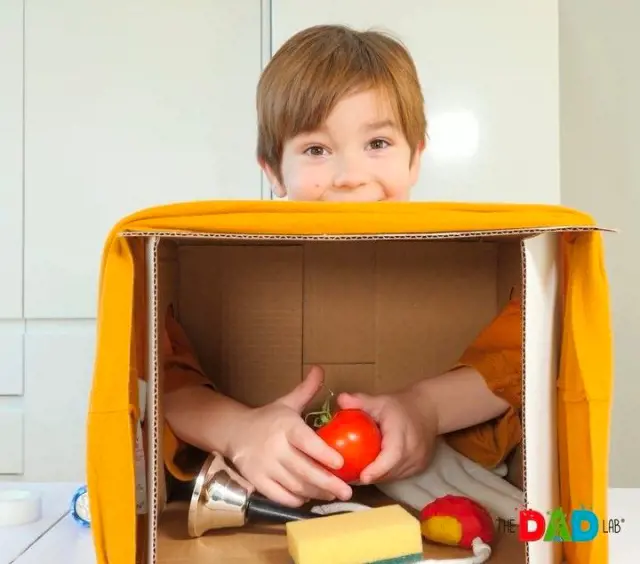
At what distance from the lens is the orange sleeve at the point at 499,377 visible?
67 centimetres

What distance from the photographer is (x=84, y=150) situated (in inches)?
54.9

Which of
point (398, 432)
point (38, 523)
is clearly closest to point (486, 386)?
point (398, 432)

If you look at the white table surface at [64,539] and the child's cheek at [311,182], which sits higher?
the child's cheek at [311,182]

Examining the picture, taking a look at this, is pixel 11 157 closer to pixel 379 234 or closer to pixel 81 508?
pixel 81 508

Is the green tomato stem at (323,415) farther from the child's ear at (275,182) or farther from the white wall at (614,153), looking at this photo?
the white wall at (614,153)

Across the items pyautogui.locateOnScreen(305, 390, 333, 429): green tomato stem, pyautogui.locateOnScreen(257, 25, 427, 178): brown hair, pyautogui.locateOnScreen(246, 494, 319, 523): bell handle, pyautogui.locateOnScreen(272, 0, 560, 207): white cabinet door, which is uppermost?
pyautogui.locateOnScreen(272, 0, 560, 207): white cabinet door

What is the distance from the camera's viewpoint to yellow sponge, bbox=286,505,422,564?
0.47 meters

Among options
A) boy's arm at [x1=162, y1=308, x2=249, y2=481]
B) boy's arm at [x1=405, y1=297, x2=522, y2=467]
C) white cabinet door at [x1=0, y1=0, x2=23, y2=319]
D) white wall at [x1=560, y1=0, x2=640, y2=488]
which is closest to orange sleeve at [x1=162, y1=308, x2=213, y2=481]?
boy's arm at [x1=162, y1=308, x2=249, y2=481]

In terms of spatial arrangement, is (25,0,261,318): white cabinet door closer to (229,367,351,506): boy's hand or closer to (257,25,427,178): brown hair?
(257,25,427,178): brown hair

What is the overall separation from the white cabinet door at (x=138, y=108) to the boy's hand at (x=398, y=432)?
32.3 inches

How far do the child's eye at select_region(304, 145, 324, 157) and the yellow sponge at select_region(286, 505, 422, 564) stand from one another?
0.39 m

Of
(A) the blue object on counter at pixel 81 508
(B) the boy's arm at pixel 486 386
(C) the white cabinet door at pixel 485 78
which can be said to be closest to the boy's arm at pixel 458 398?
(B) the boy's arm at pixel 486 386

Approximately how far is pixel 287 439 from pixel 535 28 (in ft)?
3.48

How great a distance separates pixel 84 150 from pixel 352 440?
40.5 inches
